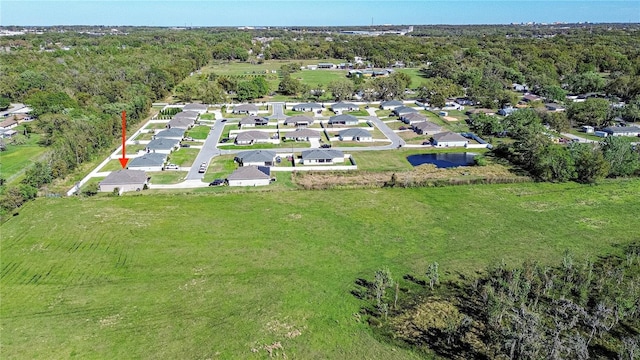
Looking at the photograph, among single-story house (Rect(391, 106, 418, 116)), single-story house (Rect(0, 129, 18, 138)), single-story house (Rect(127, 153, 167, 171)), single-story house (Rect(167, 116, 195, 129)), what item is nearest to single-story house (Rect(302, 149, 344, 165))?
single-story house (Rect(127, 153, 167, 171))

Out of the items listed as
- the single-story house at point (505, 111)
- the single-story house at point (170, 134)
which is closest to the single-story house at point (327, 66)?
the single-story house at point (505, 111)

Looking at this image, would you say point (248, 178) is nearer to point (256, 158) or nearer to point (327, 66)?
point (256, 158)

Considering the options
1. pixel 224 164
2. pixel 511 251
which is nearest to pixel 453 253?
pixel 511 251

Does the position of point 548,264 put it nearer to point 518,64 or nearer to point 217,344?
point 217,344

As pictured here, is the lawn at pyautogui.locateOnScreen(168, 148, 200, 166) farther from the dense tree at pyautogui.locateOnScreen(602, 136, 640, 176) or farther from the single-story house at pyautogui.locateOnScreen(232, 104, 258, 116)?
the dense tree at pyautogui.locateOnScreen(602, 136, 640, 176)

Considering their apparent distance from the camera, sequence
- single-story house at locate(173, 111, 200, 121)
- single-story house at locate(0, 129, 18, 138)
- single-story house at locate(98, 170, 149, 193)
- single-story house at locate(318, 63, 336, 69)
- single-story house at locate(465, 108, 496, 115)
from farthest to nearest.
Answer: single-story house at locate(318, 63, 336, 69), single-story house at locate(465, 108, 496, 115), single-story house at locate(173, 111, 200, 121), single-story house at locate(0, 129, 18, 138), single-story house at locate(98, 170, 149, 193)
